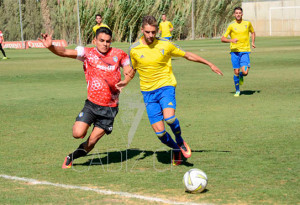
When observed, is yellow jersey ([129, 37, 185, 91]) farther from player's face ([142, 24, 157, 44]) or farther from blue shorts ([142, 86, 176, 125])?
player's face ([142, 24, 157, 44])

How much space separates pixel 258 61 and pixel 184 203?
2312cm

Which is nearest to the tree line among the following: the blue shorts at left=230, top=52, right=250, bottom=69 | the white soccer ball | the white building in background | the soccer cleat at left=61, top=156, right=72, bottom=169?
the white building in background

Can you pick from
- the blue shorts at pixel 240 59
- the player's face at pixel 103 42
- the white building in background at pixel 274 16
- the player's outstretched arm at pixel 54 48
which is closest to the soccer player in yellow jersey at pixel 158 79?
Result: the player's face at pixel 103 42

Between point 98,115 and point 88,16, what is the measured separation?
50.7 meters

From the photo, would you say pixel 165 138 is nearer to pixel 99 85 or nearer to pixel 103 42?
pixel 99 85

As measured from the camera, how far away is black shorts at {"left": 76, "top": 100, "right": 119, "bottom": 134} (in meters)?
7.75

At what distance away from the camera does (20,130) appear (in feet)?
35.5

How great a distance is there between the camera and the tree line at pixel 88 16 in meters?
57.3

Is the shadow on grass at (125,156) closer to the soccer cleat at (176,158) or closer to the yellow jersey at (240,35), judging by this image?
the soccer cleat at (176,158)

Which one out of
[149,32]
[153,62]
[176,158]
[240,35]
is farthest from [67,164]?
[240,35]

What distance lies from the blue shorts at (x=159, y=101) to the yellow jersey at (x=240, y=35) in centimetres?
869

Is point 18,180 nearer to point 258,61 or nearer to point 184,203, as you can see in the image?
point 184,203

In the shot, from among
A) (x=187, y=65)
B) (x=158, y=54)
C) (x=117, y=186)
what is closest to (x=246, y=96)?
(x=158, y=54)

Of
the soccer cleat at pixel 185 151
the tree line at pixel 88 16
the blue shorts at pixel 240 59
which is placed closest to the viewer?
the soccer cleat at pixel 185 151
